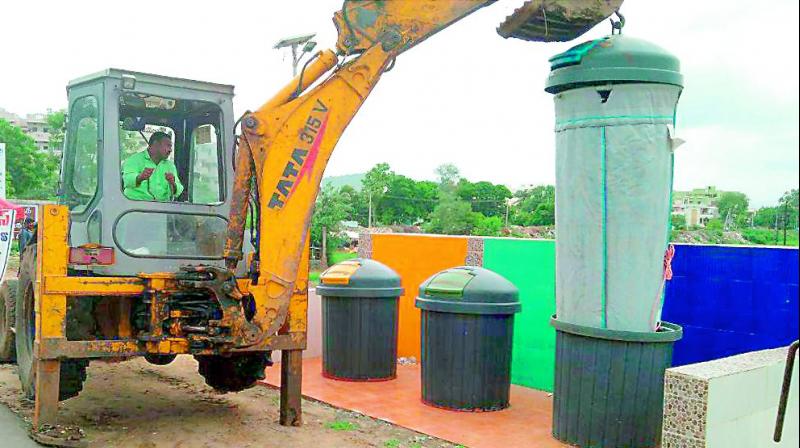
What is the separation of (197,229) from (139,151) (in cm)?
86

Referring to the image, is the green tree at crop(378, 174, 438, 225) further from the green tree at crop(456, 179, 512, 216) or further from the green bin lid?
the green bin lid

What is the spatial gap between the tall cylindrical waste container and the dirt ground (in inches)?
54.2

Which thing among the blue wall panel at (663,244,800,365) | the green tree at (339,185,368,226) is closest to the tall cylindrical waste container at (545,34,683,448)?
the blue wall panel at (663,244,800,365)

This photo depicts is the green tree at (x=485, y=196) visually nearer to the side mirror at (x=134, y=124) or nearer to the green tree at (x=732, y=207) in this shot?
the green tree at (x=732, y=207)

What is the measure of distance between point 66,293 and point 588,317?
3.98m

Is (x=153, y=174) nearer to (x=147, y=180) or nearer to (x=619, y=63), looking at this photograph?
(x=147, y=180)

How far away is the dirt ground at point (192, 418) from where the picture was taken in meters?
5.84

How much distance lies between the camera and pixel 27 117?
89.9m

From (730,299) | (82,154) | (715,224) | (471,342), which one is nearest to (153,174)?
(82,154)

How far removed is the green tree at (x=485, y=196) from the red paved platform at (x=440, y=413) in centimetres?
4858

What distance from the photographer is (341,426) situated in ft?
20.7

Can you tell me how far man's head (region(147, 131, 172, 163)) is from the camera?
20.7ft

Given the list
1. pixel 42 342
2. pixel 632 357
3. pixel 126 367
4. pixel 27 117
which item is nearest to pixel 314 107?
pixel 42 342

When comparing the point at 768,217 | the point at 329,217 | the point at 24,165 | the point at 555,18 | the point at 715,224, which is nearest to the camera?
the point at 555,18
